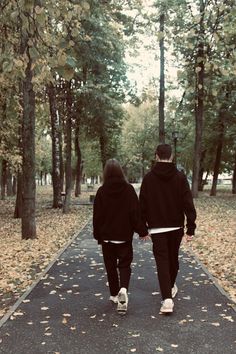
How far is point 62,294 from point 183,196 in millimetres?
2538

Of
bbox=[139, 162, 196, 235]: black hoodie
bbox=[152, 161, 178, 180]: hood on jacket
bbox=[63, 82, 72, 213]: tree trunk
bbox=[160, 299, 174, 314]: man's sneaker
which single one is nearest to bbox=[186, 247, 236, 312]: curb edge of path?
bbox=[160, 299, 174, 314]: man's sneaker

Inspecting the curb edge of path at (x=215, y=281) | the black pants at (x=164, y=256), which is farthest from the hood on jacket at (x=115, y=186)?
the curb edge of path at (x=215, y=281)

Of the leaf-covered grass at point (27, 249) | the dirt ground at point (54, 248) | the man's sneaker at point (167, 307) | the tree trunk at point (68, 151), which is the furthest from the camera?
the tree trunk at point (68, 151)

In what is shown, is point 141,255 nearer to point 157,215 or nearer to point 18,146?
point 157,215

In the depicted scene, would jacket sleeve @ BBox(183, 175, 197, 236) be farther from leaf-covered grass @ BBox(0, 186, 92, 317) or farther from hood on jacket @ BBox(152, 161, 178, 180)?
leaf-covered grass @ BBox(0, 186, 92, 317)

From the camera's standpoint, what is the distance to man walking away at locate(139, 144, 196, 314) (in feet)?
19.9

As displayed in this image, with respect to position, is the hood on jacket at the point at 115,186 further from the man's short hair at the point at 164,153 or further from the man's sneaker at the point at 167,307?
the man's sneaker at the point at 167,307

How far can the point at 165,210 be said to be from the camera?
239 inches

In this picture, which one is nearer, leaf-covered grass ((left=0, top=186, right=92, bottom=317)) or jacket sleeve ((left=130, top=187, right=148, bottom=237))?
jacket sleeve ((left=130, top=187, right=148, bottom=237))

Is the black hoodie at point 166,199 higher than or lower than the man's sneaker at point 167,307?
higher

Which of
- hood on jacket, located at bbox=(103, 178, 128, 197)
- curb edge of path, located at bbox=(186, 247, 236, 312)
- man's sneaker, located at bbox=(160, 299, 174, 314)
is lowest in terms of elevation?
curb edge of path, located at bbox=(186, 247, 236, 312)

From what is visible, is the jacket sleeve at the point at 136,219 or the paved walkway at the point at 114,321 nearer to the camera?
the paved walkway at the point at 114,321

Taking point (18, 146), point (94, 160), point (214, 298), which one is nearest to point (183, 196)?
point (214, 298)

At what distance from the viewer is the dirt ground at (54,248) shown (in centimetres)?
820
